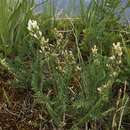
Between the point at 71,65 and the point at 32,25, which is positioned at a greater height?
the point at 32,25

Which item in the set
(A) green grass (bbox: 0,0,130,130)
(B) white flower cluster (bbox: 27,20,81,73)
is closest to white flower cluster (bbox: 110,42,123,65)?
(A) green grass (bbox: 0,0,130,130)

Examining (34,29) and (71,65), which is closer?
(34,29)

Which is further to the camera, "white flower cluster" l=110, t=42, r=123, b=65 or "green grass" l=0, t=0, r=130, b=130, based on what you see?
"green grass" l=0, t=0, r=130, b=130

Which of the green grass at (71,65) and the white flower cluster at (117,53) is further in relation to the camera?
the green grass at (71,65)

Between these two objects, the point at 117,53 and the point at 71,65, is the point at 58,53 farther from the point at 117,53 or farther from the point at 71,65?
the point at 117,53

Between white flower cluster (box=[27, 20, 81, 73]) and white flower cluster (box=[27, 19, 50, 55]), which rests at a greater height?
white flower cluster (box=[27, 19, 50, 55])

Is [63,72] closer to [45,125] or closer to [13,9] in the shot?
[45,125]

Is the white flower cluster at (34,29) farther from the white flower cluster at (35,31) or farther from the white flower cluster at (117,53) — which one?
the white flower cluster at (117,53)

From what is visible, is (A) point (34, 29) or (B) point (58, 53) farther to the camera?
(B) point (58, 53)

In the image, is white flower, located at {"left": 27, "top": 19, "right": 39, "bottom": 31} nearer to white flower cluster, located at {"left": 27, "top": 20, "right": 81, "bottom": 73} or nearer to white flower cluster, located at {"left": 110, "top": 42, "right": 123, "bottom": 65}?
white flower cluster, located at {"left": 27, "top": 20, "right": 81, "bottom": 73}

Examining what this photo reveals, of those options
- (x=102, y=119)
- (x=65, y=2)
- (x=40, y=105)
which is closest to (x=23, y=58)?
(x=40, y=105)

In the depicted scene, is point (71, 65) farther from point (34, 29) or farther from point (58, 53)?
point (34, 29)

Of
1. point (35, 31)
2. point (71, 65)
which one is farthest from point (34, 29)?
point (71, 65)

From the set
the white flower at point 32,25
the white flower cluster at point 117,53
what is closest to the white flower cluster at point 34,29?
the white flower at point 32,25
